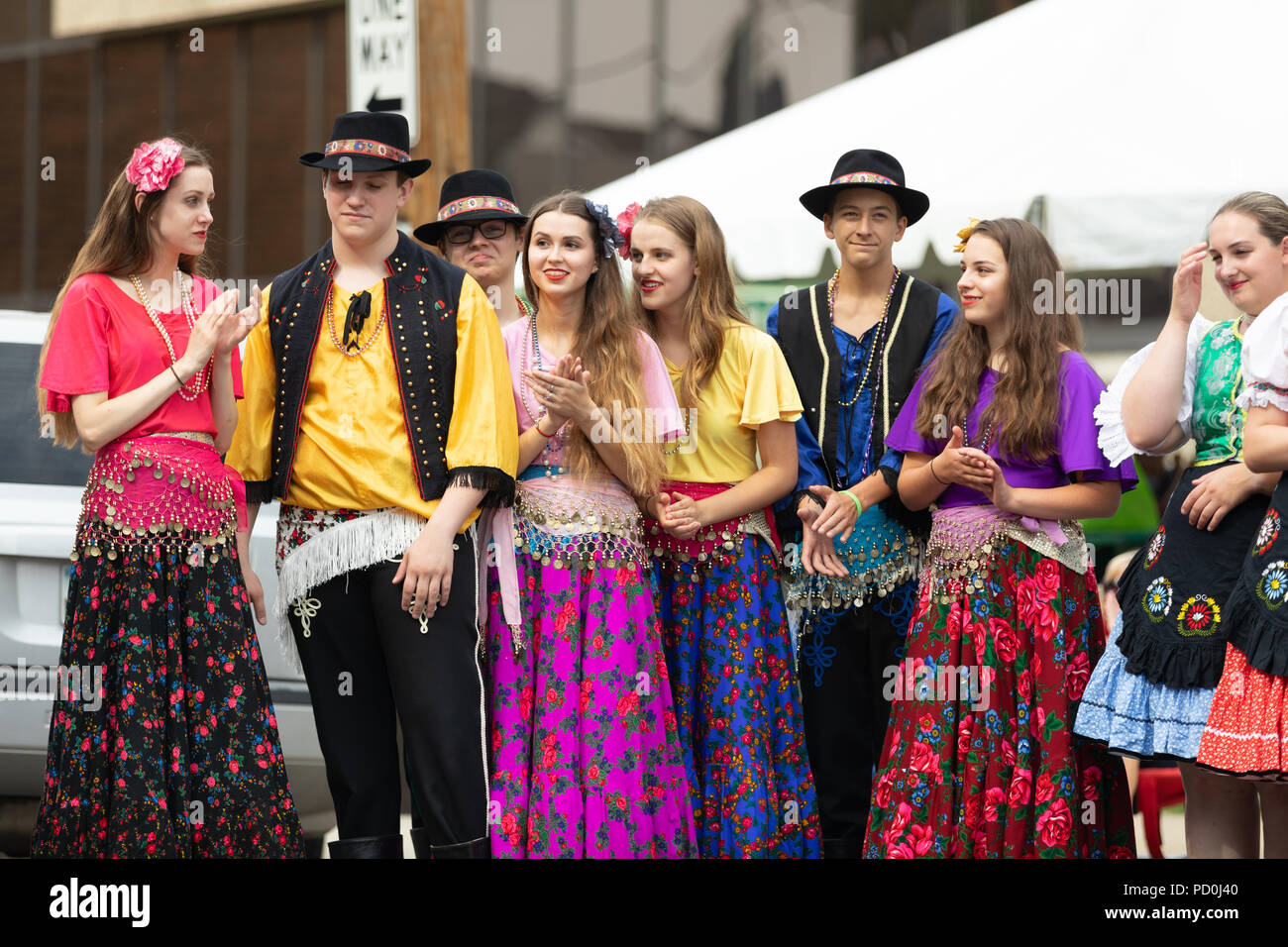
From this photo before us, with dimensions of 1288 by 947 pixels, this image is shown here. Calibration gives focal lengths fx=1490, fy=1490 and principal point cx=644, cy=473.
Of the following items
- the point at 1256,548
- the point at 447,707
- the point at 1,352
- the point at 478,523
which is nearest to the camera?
the point at 1256,548

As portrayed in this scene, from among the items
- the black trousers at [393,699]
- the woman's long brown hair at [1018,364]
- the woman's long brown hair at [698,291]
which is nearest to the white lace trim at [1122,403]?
the woman's long brown hair at [1018,364]

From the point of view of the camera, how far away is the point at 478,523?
13.1 feet

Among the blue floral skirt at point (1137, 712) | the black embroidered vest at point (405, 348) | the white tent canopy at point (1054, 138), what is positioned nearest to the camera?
the blue floral skirt at point (1137, 712)

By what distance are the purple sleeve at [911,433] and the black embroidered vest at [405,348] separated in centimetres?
130

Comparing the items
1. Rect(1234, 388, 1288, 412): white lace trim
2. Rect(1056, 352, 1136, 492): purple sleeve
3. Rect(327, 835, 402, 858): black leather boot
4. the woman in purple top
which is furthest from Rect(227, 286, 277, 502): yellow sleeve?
Rect(1234, 388, 1288, 412): white lace trim

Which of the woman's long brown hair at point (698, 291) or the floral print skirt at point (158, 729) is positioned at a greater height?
the woman's long brown hair at point (698, 291)

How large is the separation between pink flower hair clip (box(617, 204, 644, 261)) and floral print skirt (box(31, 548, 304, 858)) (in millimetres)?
1449

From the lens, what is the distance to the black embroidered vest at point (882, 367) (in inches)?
174

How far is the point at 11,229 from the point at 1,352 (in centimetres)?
823

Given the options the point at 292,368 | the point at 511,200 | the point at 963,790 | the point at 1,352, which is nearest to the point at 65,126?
the point at 1,352

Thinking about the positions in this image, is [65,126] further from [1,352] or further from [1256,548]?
[1256,548]

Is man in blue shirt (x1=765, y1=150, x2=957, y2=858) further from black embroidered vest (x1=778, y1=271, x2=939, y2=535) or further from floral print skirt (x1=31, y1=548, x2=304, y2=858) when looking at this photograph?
floral print skirt (x1=31, y1=548, x2=304, y2=858)

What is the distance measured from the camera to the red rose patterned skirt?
368cm

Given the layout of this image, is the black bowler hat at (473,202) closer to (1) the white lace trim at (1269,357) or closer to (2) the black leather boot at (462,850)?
(2) the black leather boot at (462,850)
